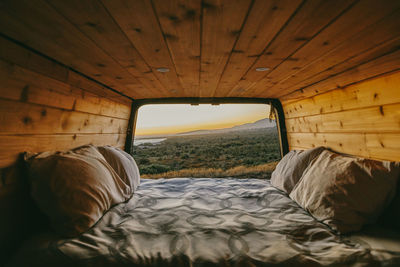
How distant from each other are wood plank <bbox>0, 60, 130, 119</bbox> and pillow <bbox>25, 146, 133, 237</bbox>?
1.23 feet

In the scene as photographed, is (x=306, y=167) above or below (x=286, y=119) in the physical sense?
below

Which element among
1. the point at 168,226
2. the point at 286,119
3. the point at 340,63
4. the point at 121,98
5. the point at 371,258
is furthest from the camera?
the point at 286,119

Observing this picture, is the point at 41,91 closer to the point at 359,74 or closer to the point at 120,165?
the point at 120,165

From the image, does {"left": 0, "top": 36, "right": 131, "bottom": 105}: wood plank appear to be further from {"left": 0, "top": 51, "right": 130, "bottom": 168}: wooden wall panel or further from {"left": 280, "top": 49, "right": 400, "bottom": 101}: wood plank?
{"left": 280, "top": 49, "right": 400, "bottom": 101}: wood plank

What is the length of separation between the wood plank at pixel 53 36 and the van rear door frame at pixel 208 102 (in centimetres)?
118

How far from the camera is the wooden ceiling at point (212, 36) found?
0.76 meters

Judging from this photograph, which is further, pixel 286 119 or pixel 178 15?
pixel 286 119

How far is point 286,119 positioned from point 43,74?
2.88 meters

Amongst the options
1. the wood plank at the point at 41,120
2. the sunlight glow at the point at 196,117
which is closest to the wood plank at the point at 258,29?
the wood plank at the point at 41,120

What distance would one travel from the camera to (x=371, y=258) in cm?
76

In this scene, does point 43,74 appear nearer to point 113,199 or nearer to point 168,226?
point 113,199

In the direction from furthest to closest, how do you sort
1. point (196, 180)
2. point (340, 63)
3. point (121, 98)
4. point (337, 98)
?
point (121, 98) < point (196, 180) < point (337, 98) < point (340, 63)

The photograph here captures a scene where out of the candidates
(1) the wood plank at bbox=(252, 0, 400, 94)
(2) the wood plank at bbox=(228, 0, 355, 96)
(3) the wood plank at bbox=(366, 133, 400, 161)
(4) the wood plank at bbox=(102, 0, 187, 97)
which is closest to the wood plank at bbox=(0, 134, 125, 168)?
(4) the wood plank at bbox=(102, 0, 187, 97)

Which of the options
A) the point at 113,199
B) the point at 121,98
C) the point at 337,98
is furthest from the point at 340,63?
the point at 121,98
